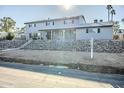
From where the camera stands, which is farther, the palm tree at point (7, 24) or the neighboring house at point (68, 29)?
the palm tree at point (7, 24)

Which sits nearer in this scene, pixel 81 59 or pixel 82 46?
pixel 81 59

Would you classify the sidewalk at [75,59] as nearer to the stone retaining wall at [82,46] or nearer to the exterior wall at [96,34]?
the stone retaining wall at [82,46]

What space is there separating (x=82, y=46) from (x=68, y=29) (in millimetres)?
5070

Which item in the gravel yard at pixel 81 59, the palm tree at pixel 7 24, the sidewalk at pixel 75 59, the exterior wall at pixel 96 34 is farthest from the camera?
the palm tree at pixel 7 24

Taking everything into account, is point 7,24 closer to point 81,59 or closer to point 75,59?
point 75,59

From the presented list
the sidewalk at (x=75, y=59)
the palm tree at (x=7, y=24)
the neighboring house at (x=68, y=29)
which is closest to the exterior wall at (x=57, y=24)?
the neighboring house at (x=68, y=29)

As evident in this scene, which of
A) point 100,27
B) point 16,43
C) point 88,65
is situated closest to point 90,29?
point 100,27

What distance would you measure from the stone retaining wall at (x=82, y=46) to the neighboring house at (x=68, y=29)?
2.29 m

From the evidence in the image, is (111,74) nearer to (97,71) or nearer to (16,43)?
(97,71)

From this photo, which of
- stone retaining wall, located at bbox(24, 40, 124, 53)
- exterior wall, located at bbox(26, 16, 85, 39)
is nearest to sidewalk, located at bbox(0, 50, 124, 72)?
stone retaining wall, located at bbox(24, 40, 124, 53)

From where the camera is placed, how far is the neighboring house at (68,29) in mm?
14453

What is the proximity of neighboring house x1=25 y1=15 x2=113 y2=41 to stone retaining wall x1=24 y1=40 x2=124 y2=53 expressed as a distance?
2290 millimetres

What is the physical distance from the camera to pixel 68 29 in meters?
16.7

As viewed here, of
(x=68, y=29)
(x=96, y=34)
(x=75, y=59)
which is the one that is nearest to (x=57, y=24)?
(x=68, y=29)
